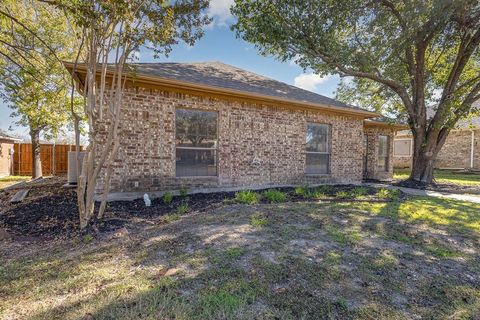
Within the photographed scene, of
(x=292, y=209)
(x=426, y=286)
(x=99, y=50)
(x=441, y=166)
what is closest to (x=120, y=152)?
(x=99, y=50)

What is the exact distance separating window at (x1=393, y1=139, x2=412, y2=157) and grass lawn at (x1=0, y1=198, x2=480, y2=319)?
19.1 m

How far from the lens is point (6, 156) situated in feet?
50.7

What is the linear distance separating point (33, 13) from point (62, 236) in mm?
13035

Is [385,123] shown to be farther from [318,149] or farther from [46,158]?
[46,158]

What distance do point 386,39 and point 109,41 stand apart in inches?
359

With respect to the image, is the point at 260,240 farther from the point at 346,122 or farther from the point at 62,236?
the point at 346,122

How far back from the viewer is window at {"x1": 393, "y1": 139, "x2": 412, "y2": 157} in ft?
69.7

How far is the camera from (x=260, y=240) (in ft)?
12.6

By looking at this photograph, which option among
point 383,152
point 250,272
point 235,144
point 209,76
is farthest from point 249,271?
point 383,152

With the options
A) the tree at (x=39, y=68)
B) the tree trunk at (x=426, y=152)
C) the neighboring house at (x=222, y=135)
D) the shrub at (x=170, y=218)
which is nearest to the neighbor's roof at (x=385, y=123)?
the tree trunk at (x=426, y=152)

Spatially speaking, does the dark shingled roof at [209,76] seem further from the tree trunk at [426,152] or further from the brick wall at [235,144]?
the tree trunk at [426,152]

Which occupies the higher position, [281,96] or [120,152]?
[281,96]

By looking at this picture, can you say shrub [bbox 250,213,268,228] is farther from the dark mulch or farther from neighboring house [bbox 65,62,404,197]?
the dark mulch

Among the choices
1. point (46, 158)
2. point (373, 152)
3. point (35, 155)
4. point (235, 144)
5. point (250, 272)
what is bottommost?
point (250, 272)
